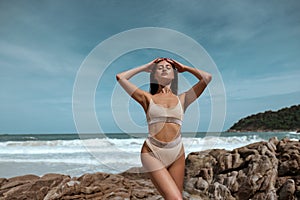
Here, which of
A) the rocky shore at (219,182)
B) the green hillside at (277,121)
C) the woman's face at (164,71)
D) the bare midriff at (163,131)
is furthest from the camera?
the green hillside at (277,121)

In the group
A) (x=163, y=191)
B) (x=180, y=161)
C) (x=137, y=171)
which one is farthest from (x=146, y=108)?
(x=137, y=171)

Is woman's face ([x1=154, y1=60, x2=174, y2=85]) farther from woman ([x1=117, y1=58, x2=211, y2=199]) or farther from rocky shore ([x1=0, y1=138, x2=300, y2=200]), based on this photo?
rocky shore ([x1=0, y1=138, x2=300, y2=200])

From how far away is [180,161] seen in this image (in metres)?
3.32

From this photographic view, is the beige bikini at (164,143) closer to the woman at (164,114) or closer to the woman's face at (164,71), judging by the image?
the woman at (164,114)

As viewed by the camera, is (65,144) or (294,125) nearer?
(65,144)

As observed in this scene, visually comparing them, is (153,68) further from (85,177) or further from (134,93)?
(85,177)

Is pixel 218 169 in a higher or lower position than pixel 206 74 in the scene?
lower

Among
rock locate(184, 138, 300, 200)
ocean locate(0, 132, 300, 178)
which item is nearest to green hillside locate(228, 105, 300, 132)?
ocean locate(0, 132, 300, 178)

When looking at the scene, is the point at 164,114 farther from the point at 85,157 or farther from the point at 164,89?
the point at 85,157

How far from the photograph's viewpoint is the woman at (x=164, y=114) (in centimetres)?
314

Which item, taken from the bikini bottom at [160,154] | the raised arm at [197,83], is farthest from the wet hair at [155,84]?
the bikini bottom at [160,154]

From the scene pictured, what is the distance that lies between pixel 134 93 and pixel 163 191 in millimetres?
1122

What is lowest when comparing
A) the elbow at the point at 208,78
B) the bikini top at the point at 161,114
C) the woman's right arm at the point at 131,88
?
the bikini top at the point at 161,114

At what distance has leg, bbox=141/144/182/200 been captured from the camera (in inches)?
117
